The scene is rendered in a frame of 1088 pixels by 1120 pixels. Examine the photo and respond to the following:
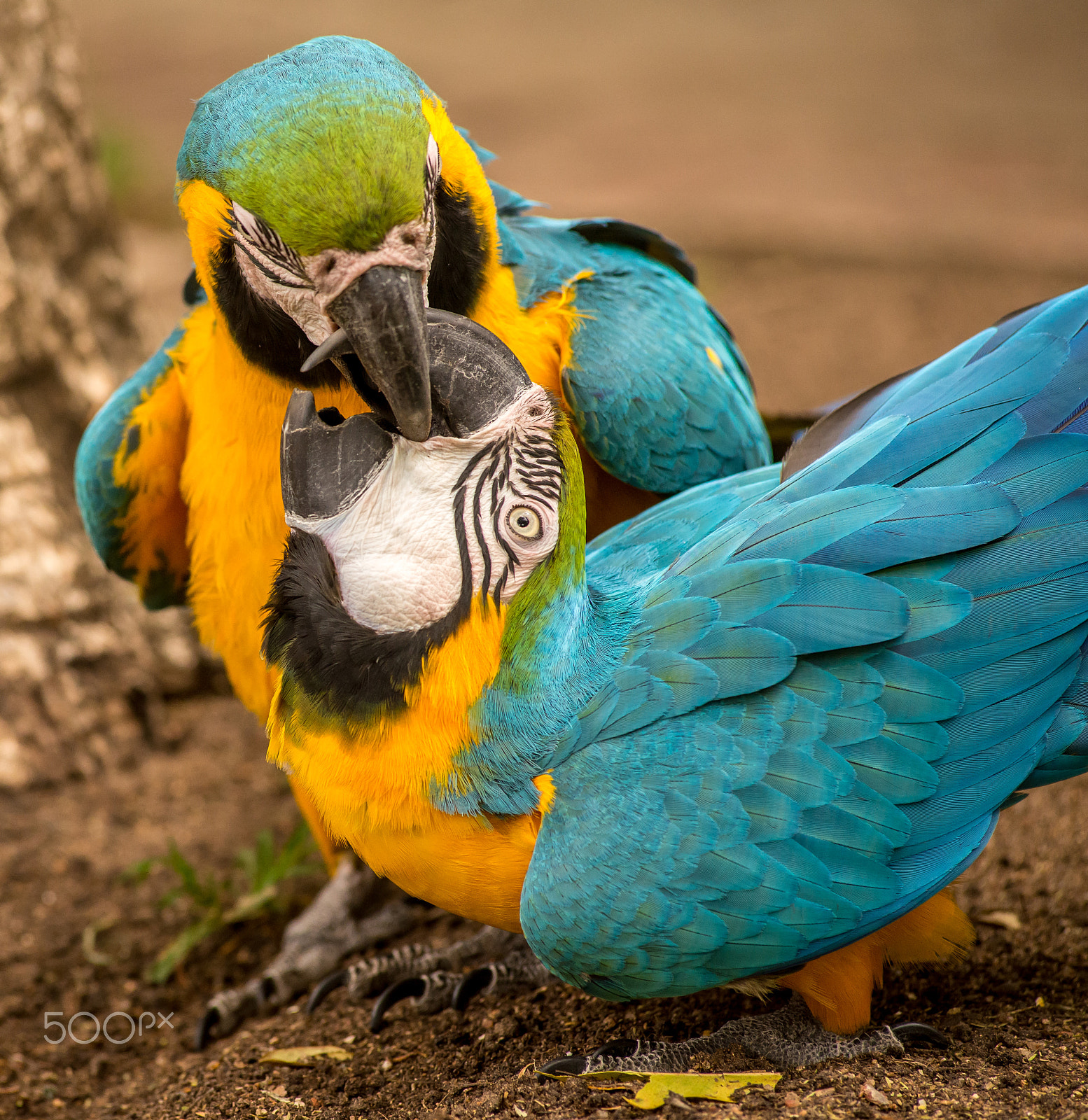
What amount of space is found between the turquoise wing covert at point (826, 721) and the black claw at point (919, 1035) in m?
0.36

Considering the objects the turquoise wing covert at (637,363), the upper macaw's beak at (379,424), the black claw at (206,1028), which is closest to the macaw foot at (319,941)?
the black claw at (206,1028)

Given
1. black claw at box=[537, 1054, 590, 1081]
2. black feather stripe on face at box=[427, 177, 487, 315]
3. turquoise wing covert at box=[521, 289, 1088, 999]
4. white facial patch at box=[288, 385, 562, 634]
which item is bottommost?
black claw at box=[537, 1054, 590, 1081]

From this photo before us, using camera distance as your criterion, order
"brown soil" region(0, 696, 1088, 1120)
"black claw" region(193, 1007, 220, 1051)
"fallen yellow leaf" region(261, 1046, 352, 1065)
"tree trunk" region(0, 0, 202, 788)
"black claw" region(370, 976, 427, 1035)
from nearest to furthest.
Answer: "brown soil" region(0, 696, 1088, 1120) < "fallen yellow leaf" region(261, 1046, 352, 1065) < "black claw" region(370, 976, 427, 1035) < "black claw" region(193, 1007, 220, 1051) < "tree trunk" region(0, 0, 202, 788)

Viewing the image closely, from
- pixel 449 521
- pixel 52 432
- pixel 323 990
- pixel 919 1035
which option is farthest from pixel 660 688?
pixel 52 432

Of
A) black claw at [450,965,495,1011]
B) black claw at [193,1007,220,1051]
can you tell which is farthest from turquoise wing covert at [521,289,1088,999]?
black claw at [193,1007,220,1051]

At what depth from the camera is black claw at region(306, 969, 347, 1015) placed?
9.96 feet

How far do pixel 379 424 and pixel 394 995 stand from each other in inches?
61.1

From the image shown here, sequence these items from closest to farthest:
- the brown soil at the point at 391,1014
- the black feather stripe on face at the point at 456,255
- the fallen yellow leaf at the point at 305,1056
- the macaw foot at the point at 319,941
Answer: the brown soil at the point at 391,1014, the black feather stripe on face at the point at 456,255, the fallen yellow leaf at the point at 305,1056, the macaw foot at the point at 319,941

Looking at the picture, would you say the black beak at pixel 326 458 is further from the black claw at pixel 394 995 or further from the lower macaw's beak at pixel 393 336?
the black claw at pixel 394 995

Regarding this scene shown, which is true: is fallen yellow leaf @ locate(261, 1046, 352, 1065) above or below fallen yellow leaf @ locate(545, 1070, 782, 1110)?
below

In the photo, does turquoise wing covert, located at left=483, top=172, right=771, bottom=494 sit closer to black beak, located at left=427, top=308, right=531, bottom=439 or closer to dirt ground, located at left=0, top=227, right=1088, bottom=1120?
black beak, located at left=427, top=308, right=531, bottom=439

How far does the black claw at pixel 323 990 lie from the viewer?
3.04 m

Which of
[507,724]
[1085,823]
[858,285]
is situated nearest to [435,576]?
[507,724]

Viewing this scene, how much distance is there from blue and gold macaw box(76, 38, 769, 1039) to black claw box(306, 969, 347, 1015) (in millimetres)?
385
